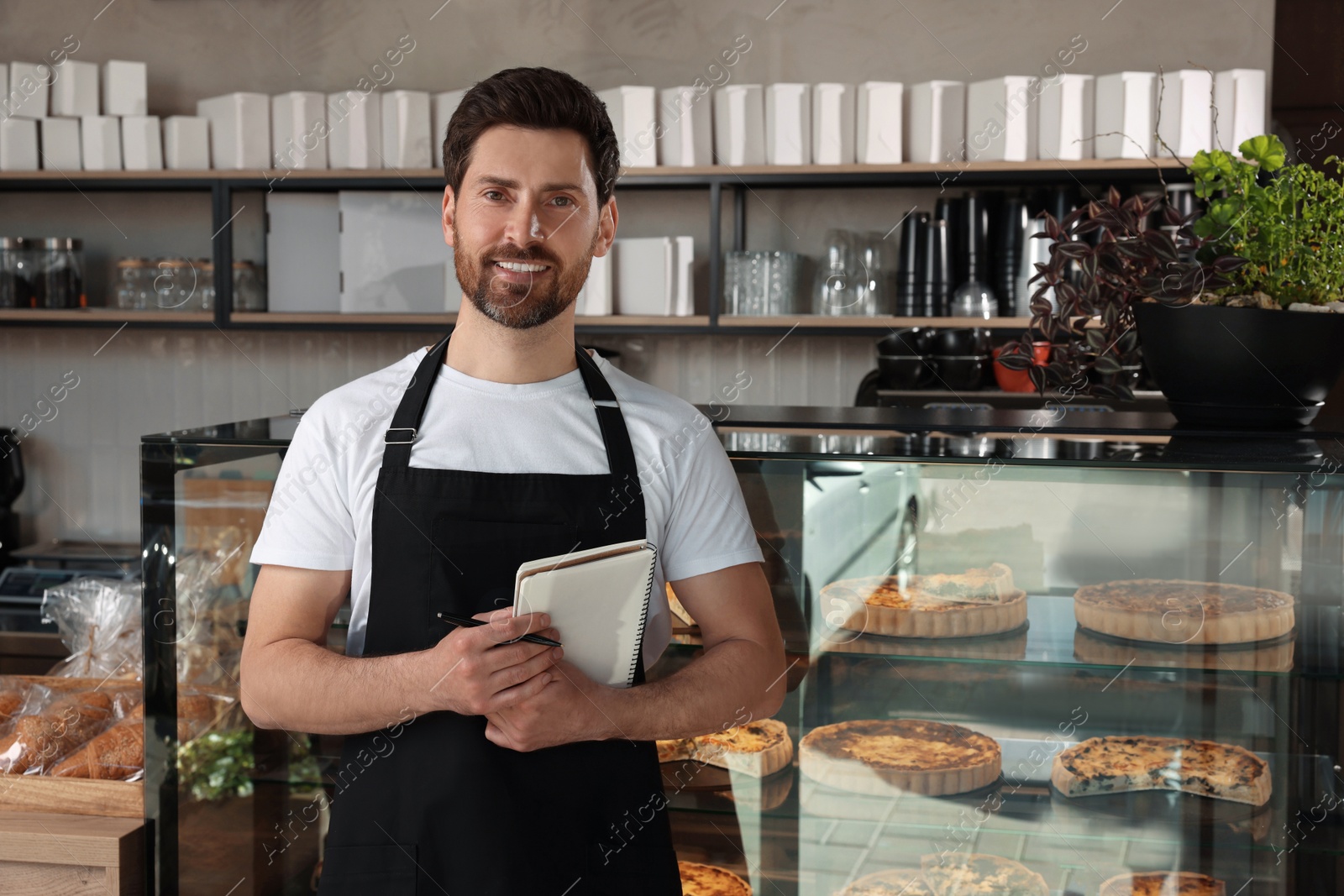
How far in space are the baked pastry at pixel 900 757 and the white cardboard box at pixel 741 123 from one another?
2285 millimetres

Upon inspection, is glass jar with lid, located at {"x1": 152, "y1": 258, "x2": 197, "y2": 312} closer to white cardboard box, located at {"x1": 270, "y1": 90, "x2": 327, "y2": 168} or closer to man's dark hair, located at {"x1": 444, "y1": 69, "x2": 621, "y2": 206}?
white cardboard box, located at {"x1": 270, "y1": 90, "x2": 327, "y2": 168}

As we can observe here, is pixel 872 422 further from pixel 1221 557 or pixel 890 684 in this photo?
pixel 1221 557

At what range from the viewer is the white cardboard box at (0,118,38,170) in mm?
3607

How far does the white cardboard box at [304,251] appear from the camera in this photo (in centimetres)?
358

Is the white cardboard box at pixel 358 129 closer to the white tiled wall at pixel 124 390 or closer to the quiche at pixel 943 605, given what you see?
the white tiled wall at pixel 124 390

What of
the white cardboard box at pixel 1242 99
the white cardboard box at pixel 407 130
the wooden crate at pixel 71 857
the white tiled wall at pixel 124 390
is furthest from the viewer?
the white tiled wall at pixel 124 390

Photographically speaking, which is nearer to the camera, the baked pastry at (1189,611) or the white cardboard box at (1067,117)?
the baked pastry at (1189,611)

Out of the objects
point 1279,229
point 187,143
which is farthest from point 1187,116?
point 187,143

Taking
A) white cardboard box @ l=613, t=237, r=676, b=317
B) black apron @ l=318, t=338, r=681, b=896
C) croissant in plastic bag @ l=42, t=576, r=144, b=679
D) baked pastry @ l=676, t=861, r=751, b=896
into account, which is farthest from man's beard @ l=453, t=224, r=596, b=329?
white cardboard box @ l=613, t=237, r=676, b=317

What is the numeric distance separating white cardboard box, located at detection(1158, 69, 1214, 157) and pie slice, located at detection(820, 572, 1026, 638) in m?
2.20

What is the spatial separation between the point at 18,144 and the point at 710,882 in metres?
3.44

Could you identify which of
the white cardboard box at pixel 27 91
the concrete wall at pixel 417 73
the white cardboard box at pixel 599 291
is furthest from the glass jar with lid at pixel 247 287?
the white cardboard box at pixel 599 291

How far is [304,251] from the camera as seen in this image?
3.60 metres

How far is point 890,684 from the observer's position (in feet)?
4.62
